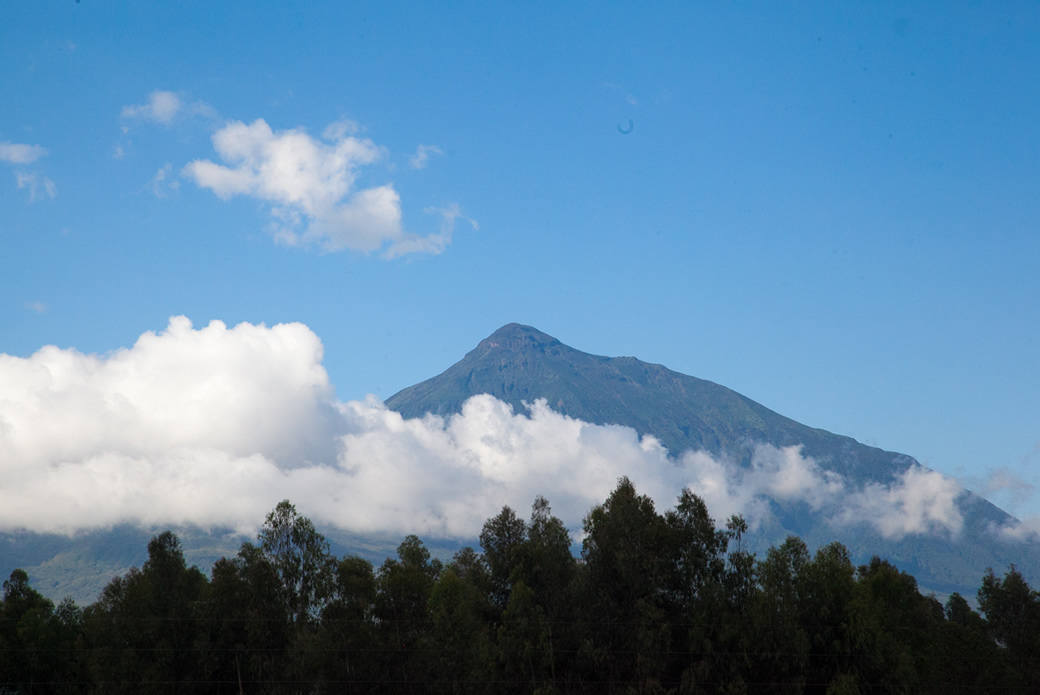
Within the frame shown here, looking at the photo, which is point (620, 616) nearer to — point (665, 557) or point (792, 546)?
point (665, 557)

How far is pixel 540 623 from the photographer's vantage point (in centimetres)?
6044

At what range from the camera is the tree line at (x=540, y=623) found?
5812 centimetres

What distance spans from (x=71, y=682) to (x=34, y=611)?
8670 millimetres

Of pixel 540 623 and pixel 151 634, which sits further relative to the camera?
pixel 151 634

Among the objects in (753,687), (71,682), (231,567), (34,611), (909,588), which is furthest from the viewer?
(909,588)

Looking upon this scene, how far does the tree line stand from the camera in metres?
58.1

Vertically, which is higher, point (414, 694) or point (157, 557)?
point (157, 557)

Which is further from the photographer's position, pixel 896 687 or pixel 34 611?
pixel 34 611

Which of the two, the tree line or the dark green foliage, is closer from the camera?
the tree line

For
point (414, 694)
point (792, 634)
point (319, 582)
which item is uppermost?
point (319, 582)

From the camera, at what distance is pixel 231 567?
6581 centimetres

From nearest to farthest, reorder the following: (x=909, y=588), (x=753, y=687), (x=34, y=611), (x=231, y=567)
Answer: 1. (x=753, y=687)
2. (x=231, y=567)
3. (x=34, y=611)
4. (x=909, y=588)

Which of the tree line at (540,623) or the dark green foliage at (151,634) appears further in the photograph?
the dark green foliage at (151,634)

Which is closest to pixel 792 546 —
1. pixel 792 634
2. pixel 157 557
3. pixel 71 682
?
pixel 792 634
